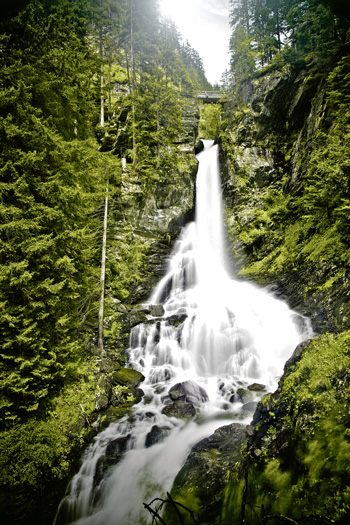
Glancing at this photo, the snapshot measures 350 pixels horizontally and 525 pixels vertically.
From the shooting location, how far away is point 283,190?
18828 millimetres

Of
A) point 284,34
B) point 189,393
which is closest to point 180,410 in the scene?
point 189,393

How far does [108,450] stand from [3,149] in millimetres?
8921

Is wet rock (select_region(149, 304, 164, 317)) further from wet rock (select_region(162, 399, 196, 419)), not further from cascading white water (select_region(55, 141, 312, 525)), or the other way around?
wet rock (select_region(162, 399, 196, 419))

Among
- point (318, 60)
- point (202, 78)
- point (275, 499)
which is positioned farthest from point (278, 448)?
point (202, 78)

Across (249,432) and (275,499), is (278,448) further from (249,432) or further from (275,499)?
(249,432)

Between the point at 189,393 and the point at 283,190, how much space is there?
1582cm

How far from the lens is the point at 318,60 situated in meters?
17.1

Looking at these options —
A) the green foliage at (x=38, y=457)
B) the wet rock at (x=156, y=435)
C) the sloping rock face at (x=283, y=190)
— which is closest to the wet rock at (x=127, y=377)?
the green foliage at (x=38, y=457)

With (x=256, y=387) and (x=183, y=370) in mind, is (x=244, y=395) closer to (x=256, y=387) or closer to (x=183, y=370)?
(x=256, y=387)

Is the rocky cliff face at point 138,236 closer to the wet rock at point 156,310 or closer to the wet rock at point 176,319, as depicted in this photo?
the wet rock at point 156,310

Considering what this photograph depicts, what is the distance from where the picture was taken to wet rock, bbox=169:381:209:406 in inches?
360

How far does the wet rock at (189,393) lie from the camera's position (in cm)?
916

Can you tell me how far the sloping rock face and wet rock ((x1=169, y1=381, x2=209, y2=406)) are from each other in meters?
5.09

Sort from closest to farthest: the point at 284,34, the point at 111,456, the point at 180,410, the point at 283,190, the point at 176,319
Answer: the point at 111,456 → the point at 180,410 → the point at 176,319 → the point at 283,190 → the point at 284,34
